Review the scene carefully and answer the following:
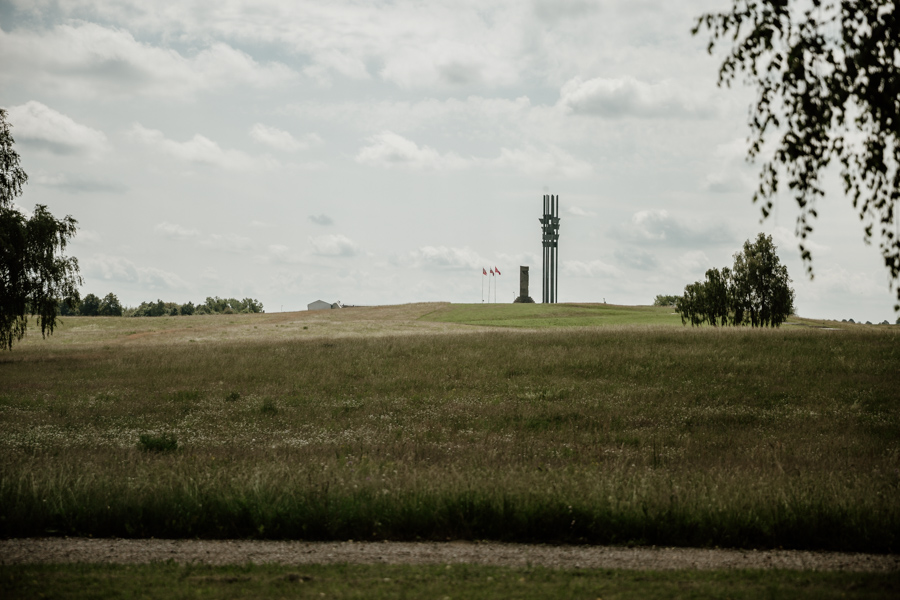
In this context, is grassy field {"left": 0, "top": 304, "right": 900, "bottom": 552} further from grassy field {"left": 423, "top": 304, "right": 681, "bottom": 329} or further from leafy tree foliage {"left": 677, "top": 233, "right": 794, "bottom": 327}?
grassy field {"left": 423, "top": 304, "right": 681, "bottom": 329}

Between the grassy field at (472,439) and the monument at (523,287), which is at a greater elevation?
the monument at (523,287)

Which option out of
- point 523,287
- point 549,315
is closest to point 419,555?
point 549,315

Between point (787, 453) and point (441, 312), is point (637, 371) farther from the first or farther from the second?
point (441, 312)

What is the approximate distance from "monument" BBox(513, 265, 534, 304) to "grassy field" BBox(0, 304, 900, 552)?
299 ft

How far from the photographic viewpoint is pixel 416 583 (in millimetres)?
7117

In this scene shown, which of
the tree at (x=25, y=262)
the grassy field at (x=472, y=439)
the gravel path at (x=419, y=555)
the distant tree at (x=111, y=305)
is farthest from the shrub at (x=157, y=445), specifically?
the distant tree at (x=111, y=305)

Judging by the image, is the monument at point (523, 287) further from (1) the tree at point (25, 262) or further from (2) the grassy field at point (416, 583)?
(2) the grassy field at point (416, 583)

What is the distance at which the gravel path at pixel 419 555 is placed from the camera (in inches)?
316

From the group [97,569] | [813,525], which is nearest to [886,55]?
[813,525]

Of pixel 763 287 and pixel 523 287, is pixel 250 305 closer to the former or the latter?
pixel 523 287

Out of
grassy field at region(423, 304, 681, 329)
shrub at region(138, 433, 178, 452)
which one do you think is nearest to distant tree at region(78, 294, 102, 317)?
grassy field at region(423, 304, 681, 329)

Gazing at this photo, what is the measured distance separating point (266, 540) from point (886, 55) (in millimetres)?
10054

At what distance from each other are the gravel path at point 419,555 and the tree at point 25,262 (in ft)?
117

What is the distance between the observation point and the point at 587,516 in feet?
30.6
